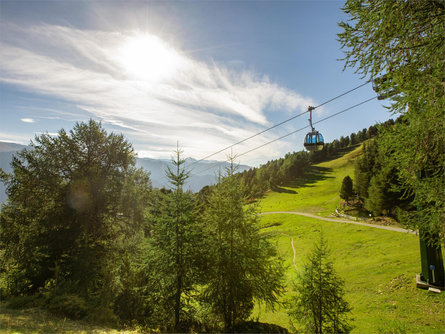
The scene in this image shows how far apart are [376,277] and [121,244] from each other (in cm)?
2223

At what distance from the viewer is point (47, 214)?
16062 mm

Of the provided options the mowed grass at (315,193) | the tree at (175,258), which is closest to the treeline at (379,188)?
the mowed grass at (315,193)

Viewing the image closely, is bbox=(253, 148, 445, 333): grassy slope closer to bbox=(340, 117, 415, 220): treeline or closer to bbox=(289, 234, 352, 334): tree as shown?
bbox=(289, 234, 352, 334): tree

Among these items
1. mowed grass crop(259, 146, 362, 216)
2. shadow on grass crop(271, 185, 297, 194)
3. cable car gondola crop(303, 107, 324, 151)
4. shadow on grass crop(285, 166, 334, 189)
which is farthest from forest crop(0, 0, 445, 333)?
shadow on grass crop(285, 166, 334, 189)

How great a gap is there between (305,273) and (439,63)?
9.59 m

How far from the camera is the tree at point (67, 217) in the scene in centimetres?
1547

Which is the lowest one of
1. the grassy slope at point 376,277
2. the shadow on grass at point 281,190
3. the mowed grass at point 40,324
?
the grassy slope at point 376,277

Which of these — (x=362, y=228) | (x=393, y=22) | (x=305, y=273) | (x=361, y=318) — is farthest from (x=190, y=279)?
(x=362, y=228)

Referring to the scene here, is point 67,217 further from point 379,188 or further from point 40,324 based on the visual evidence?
point 379,188

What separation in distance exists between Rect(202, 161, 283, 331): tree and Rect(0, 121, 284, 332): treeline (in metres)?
0.05

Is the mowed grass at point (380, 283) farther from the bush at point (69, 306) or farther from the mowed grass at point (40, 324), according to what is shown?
the bush at point (69, 306)

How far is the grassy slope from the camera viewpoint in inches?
440

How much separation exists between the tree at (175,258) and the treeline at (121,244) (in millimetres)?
55

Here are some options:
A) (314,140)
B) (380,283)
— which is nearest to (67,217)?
(314,140)
